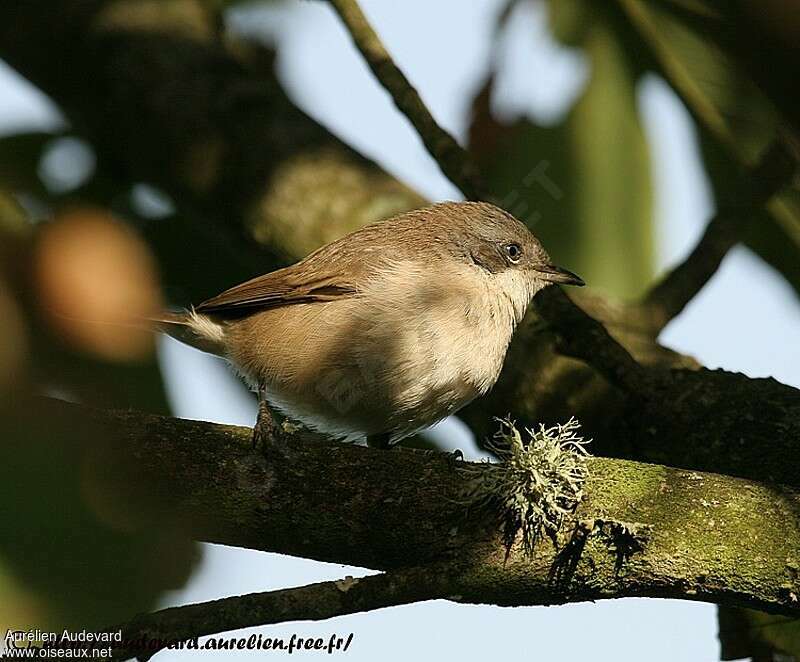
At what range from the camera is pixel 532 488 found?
3.07 metres

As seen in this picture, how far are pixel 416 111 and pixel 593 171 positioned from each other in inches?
47.1

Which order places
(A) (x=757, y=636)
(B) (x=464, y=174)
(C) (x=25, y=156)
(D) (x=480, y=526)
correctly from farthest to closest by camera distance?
(C) (x=25, y=156) → (B) (x=464, y=174) → (A) (x=757, y=636) → (D) (x=480, y=526)

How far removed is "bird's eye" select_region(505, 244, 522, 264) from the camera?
4.97 m

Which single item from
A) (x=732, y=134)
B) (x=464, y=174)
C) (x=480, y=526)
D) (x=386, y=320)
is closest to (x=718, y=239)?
(x=732, y=134)

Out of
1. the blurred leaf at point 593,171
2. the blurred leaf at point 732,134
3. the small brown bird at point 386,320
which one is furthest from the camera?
the blurred leaf at point 593,171

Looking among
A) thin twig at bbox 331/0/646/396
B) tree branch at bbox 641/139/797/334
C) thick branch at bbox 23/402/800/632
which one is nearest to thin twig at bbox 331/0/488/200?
thin twig at bbox 331/0/646/396

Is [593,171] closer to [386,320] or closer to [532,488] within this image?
[386,320]

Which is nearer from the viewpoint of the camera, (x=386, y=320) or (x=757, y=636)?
(x=757, y=636)

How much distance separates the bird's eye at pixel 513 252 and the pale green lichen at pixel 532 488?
71.0 inches

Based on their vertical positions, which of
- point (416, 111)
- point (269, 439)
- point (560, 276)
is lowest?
point (269, 439)

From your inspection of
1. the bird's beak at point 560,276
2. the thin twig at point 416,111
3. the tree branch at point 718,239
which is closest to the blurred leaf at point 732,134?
the tree branch at point 718,239

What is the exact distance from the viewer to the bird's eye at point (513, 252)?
196 inches

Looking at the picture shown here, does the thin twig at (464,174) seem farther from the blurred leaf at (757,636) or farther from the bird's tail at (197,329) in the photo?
the bird's tail at (197,329)

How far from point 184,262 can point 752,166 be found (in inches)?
113
